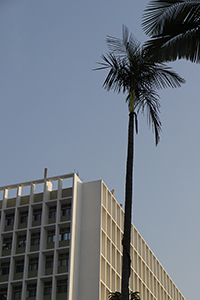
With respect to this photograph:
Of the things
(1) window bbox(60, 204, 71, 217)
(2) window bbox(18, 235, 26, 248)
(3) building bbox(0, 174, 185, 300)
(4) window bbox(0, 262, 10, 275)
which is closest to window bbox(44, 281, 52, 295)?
(3) building bbox(0, 174, 185, 300)

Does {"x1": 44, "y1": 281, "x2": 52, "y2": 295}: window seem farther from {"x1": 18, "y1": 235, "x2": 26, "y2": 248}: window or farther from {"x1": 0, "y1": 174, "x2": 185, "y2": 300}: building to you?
{"x1": 18, "y1": 235, "x2": 26, "y2": 248}: window

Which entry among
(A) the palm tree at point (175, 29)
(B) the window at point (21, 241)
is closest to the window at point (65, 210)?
(B) the window at point (21, 241)

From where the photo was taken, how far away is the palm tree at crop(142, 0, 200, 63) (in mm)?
14359

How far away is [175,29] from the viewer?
14.5 m

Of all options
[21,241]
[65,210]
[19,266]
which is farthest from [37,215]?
[19,266]

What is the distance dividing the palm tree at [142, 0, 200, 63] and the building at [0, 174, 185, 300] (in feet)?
143

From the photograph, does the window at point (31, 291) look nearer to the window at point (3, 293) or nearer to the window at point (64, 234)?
the window at point (3, 293)

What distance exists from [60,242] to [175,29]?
46760mm

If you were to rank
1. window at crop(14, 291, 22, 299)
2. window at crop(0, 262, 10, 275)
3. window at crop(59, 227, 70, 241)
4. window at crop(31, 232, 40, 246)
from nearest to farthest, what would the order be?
window at crop(14, 291, 22, 299)
window at crop(59, 227, 70, 241)
window at crop(0, 262, 10, 275)
window at crop(31, 232, 40, 246)

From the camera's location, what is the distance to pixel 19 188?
6391 cm

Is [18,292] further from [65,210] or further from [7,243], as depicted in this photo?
[65,210]

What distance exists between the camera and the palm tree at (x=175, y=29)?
47.1ft

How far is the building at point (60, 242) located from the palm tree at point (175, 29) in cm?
4370

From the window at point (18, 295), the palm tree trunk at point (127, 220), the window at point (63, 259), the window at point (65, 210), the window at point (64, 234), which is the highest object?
the window at point (65, 210)
